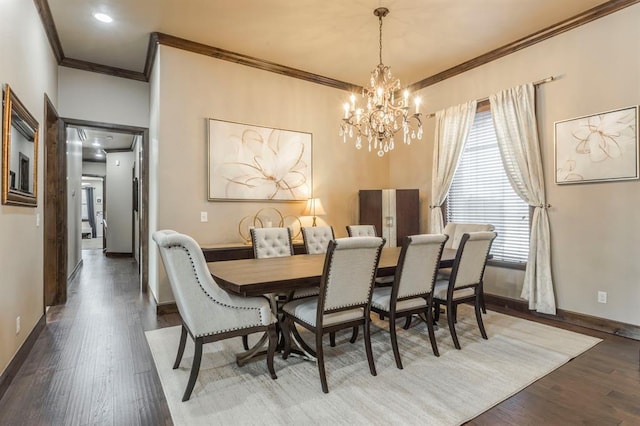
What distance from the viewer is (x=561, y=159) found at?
3.76 metres

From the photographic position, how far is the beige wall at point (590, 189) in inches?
129

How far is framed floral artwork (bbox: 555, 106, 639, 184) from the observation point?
3.26 metres

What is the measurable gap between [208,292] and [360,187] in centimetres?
378

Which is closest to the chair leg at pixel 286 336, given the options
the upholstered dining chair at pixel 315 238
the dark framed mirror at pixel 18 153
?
the upholstered dining chair at pixel 315 238

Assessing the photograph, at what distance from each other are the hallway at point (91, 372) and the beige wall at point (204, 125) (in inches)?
24.2

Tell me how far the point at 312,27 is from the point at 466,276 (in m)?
3.00

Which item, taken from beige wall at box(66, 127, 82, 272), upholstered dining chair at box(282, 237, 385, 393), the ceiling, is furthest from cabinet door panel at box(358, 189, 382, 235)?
beige wall at box(66, 127, 82, 272)

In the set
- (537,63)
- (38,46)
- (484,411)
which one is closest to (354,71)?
(537,63)

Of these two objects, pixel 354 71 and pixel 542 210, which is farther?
pixel 354 71

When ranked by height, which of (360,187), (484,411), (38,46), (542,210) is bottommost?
(484,411)

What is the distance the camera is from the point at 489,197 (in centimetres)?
455

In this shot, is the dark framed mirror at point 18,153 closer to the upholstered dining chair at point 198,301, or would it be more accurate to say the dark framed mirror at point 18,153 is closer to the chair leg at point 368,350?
the upholstered dining chair at point 198,301

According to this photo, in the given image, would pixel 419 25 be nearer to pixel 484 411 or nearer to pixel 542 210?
pixel 542 210

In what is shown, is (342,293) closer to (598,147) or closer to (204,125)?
(204,125)
